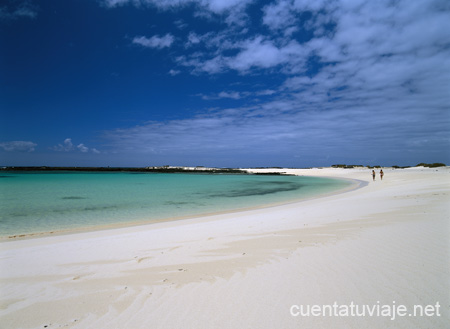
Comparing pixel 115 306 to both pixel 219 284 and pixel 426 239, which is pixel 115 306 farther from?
pixel 426 239

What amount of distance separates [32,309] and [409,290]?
5.18 metres

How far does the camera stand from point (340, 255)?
187 inches

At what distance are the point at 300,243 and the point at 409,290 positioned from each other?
8.38ft

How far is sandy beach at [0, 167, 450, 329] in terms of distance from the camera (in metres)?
2.87

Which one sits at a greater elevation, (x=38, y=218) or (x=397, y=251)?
(x=397, y=251)

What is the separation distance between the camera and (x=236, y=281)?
3.75 m

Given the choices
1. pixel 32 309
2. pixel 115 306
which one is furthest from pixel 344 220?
pixel 32 309

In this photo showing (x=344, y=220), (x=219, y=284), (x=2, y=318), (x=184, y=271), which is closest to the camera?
(x=2, y=318)

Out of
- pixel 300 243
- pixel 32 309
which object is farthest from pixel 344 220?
pixel 32 309

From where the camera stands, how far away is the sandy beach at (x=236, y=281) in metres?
2.87

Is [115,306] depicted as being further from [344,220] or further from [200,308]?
[344,220]

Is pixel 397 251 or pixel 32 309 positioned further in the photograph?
pixel 397 251

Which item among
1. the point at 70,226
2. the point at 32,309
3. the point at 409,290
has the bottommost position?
the point at 70,226

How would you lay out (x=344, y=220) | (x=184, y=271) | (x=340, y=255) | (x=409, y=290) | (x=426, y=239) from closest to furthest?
(x=409, y=290) → (x=184, y=271) → (x=340, y=255) → (x=426, y=239) → (x=344, y=220)
